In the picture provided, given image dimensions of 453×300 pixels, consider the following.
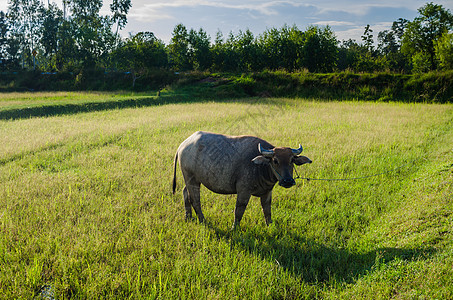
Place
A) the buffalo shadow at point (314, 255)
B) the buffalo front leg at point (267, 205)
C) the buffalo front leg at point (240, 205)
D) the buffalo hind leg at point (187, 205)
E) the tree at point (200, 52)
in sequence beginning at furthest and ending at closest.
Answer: the tree at point (200, 52), the buffalo hind leg at point (187, 205), the buffalo front leg at point (267, 205), the buffalo front leg at point (240, 205), the buffalo shadow at point (314, 255)

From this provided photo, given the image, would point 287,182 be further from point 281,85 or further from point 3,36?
point 3,36

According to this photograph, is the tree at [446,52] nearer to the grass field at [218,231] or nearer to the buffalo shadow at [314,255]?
the grass field at [218,231]

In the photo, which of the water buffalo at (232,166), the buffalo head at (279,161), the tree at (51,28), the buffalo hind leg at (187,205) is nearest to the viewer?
the buffalo head at (279,161)

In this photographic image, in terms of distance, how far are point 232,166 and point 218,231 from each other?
1.08 meters

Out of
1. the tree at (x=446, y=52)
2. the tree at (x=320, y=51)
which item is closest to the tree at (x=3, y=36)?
the tree at (x=320, y=51)

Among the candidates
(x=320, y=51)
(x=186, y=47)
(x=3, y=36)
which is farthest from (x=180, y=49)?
(x=3, y=36)

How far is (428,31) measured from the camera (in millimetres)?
41625

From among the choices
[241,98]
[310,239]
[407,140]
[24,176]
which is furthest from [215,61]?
[310,239]

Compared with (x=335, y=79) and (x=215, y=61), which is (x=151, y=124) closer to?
(x=335, y=79)

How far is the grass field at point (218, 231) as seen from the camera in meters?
3.26

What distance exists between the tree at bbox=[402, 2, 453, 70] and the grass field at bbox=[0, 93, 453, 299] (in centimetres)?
4182

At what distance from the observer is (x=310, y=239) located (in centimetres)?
432

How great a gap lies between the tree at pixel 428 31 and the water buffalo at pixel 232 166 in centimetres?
4682

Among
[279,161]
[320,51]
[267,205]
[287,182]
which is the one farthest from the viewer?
[320,51]
